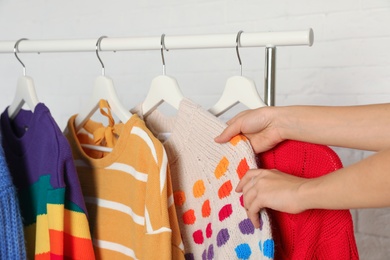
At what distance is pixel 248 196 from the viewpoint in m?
0.88

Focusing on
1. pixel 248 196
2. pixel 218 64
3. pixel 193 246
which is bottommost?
pixel 193 246

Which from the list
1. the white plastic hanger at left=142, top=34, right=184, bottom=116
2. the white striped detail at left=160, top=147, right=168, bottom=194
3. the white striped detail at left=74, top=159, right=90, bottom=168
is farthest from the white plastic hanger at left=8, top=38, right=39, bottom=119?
the white striped detail at left=160, top=147, right=168, bottom=194

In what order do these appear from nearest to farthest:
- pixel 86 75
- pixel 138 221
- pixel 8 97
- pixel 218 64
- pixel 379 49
Result: pixel 138 221, pixel 379 49, pixel 218 64, pixel 86 75, pixel 8 97

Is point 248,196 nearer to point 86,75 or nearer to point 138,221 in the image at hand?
point 138,221

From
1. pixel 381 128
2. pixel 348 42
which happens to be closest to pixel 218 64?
pixel 348 42

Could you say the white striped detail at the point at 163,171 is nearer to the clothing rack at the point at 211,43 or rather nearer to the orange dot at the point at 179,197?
the orange dot at the point at 179,197

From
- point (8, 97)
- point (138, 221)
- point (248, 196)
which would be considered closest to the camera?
point (248, 196)

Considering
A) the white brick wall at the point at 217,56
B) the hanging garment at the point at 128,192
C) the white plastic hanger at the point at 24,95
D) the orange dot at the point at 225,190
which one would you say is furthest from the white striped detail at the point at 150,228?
the white brick wall at the point at 217,56

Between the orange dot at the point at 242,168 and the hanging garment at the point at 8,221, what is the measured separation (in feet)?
1.19

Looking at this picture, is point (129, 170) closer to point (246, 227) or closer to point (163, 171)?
point (163, 171)

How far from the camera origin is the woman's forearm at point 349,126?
0.89 m

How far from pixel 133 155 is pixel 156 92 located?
13 centimetres

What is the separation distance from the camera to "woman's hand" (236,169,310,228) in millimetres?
847

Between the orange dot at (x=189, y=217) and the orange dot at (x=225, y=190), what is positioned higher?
the orange dot at (x=225, y=190)
